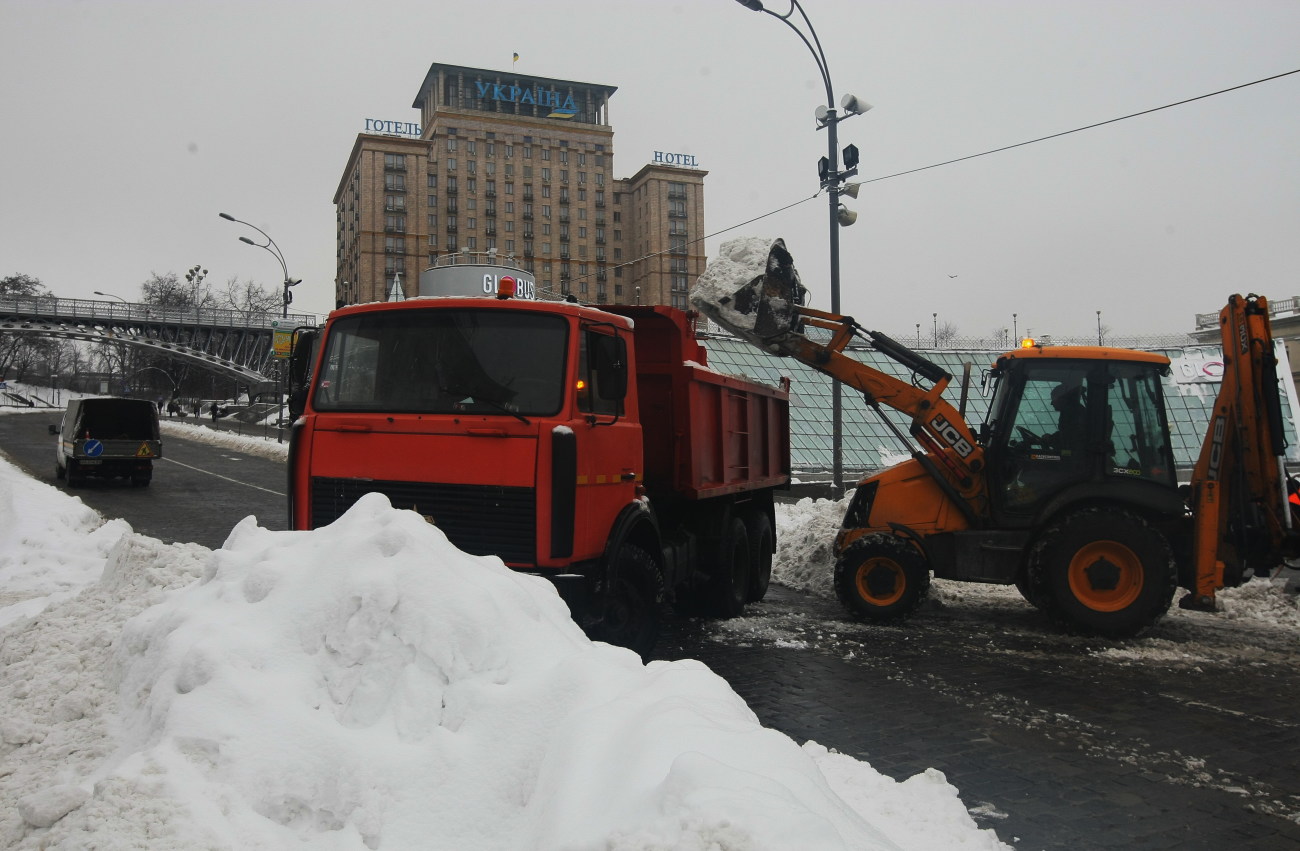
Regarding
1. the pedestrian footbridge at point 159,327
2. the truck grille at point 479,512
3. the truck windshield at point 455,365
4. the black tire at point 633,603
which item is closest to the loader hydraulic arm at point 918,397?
the black tire at point 633,603

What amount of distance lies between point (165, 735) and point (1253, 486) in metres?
8.72

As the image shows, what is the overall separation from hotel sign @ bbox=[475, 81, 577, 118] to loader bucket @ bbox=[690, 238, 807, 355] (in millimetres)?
121050

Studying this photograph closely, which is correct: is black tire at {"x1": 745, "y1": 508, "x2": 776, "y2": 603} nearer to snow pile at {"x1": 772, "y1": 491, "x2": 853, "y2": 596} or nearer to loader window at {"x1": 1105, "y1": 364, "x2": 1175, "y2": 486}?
snow pile at {"x1": 772, "y1": 491, "x2": 853, "y2": 596}

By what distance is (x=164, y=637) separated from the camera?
4082mm

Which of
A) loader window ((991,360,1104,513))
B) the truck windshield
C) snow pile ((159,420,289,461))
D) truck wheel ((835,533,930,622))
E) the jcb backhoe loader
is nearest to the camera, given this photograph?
the truck windshield

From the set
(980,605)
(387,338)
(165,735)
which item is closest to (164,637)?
(165,735)

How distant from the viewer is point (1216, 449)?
8.59m

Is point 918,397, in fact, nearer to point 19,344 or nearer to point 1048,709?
point 1048,709

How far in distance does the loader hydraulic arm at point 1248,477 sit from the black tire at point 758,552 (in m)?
4.05

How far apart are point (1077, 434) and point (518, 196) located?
116 meters

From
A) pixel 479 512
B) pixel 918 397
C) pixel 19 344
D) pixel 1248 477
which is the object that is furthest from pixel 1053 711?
pixel 19 344

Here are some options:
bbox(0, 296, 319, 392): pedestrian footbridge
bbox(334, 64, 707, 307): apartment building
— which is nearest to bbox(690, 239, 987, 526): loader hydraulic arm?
bbox(0, 296, 319, 392): pedestrian footbridge

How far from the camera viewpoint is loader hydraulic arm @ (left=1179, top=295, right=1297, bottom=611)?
828 cm

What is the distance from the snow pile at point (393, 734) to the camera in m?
2.98
